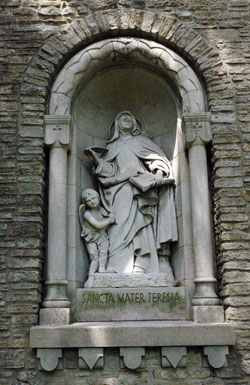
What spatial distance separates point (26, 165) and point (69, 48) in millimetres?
1736

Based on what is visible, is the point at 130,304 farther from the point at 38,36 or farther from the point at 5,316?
the point at 38,36

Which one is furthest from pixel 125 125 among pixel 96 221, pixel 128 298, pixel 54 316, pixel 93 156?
pixel 54 316

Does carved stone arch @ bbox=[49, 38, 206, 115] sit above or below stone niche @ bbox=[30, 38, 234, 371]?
above

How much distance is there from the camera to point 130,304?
579 centimetres

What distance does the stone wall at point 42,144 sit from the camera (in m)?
5.21

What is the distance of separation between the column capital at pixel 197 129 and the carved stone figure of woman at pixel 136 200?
2.12ft

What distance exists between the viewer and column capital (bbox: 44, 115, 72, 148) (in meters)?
5.98

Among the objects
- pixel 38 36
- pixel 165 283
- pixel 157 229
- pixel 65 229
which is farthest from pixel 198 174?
pixel 38 36

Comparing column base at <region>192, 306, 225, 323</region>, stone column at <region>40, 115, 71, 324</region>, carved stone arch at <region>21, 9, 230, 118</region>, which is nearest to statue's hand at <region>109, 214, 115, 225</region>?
stone column at <region>40, 115, 71, 324</region>

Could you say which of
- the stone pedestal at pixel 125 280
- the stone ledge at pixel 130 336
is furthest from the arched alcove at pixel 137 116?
the stone ledge at pixel 130 336

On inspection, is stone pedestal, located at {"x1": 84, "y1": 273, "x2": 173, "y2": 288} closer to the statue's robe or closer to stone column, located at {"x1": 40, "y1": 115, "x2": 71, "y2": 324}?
the statue's robe

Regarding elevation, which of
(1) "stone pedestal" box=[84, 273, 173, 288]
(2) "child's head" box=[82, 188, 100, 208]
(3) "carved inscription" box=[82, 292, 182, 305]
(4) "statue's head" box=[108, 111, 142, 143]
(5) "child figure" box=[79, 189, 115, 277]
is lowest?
(3) "carved inscription" box=[82, 292, 182, 305]

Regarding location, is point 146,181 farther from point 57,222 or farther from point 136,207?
point 57,222

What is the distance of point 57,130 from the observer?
6012mm
